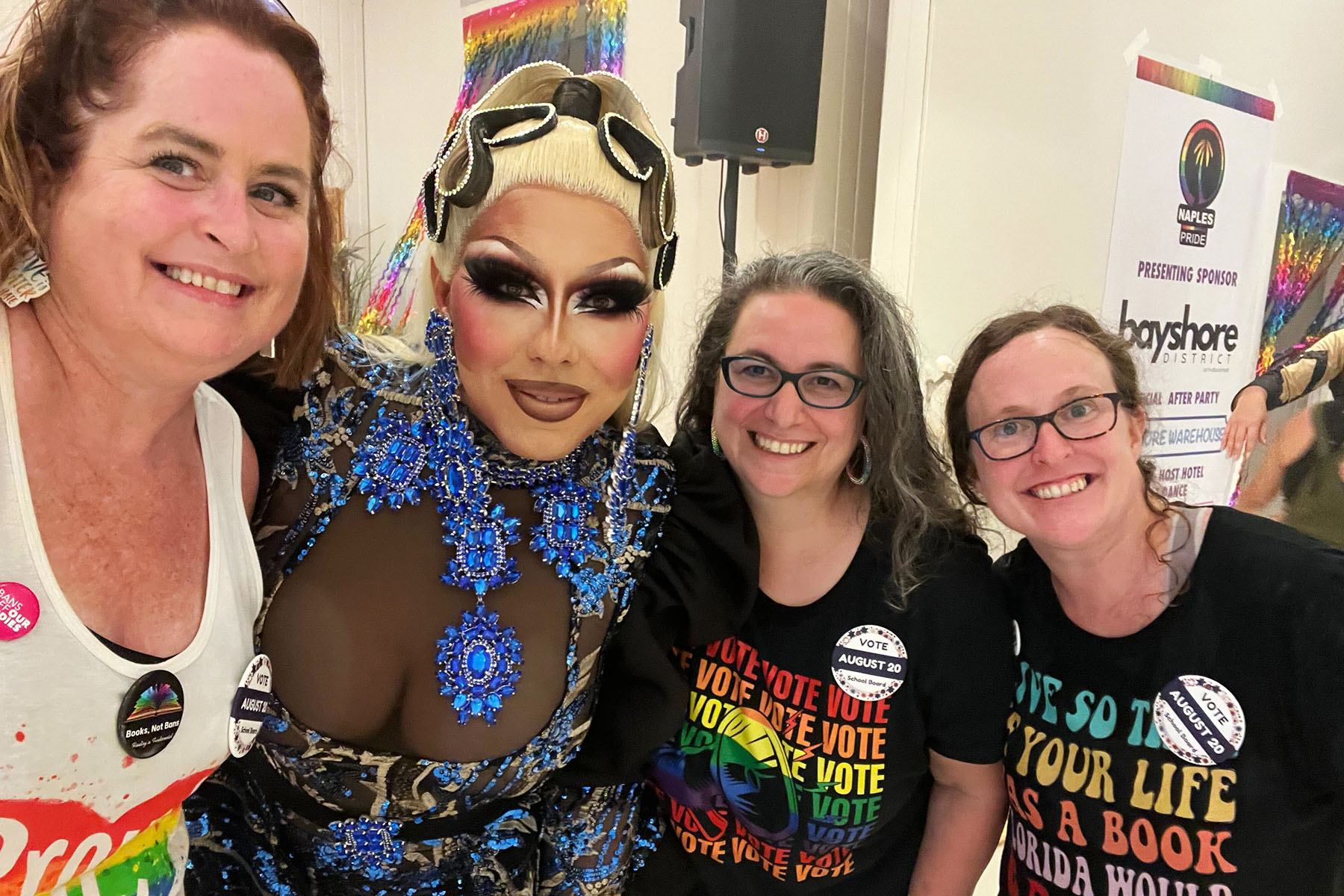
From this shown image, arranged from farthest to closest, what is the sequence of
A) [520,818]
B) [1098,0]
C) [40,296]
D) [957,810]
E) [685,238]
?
[685,238]
[1098,0]
[957,810]
[520,818]
[40,296]

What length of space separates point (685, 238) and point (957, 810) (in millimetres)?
2003

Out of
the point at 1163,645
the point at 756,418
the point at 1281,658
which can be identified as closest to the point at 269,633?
the point at 756,418

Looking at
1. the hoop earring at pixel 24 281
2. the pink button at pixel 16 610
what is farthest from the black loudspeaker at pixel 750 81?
the pink button at pixel 16 610

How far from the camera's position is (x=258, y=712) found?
105 cm

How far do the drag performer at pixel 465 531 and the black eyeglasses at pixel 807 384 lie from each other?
21 centimetres

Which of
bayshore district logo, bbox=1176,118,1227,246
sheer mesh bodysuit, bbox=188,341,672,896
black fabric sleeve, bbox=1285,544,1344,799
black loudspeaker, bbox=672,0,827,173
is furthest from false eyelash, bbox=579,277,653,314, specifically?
bayshore district logo, bbox=1176,118,1227,246

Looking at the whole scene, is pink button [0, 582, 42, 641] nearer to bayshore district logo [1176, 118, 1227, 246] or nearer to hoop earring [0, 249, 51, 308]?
hoop earring [0, 249, 51, 308]

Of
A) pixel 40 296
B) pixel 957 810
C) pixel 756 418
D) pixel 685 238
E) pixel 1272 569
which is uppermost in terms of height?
pixel 685 238

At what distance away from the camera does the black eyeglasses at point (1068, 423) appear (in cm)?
133

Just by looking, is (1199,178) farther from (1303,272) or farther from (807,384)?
(807,384)

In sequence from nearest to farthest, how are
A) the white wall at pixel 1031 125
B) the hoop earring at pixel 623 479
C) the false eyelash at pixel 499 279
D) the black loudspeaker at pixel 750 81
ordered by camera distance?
the false eyelash at pixel 499 279 → the hoop earring at pixel 623 479 → the black loudspeaker at pixel 750 81 → the white wall at pixel 1031 125

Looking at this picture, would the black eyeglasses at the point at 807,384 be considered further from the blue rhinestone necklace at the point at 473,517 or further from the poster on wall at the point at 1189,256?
the poster on wall at the point at 1189,256

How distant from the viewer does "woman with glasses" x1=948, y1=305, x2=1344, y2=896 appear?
122cm

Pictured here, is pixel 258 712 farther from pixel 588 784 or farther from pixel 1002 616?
pixel 1002 616
